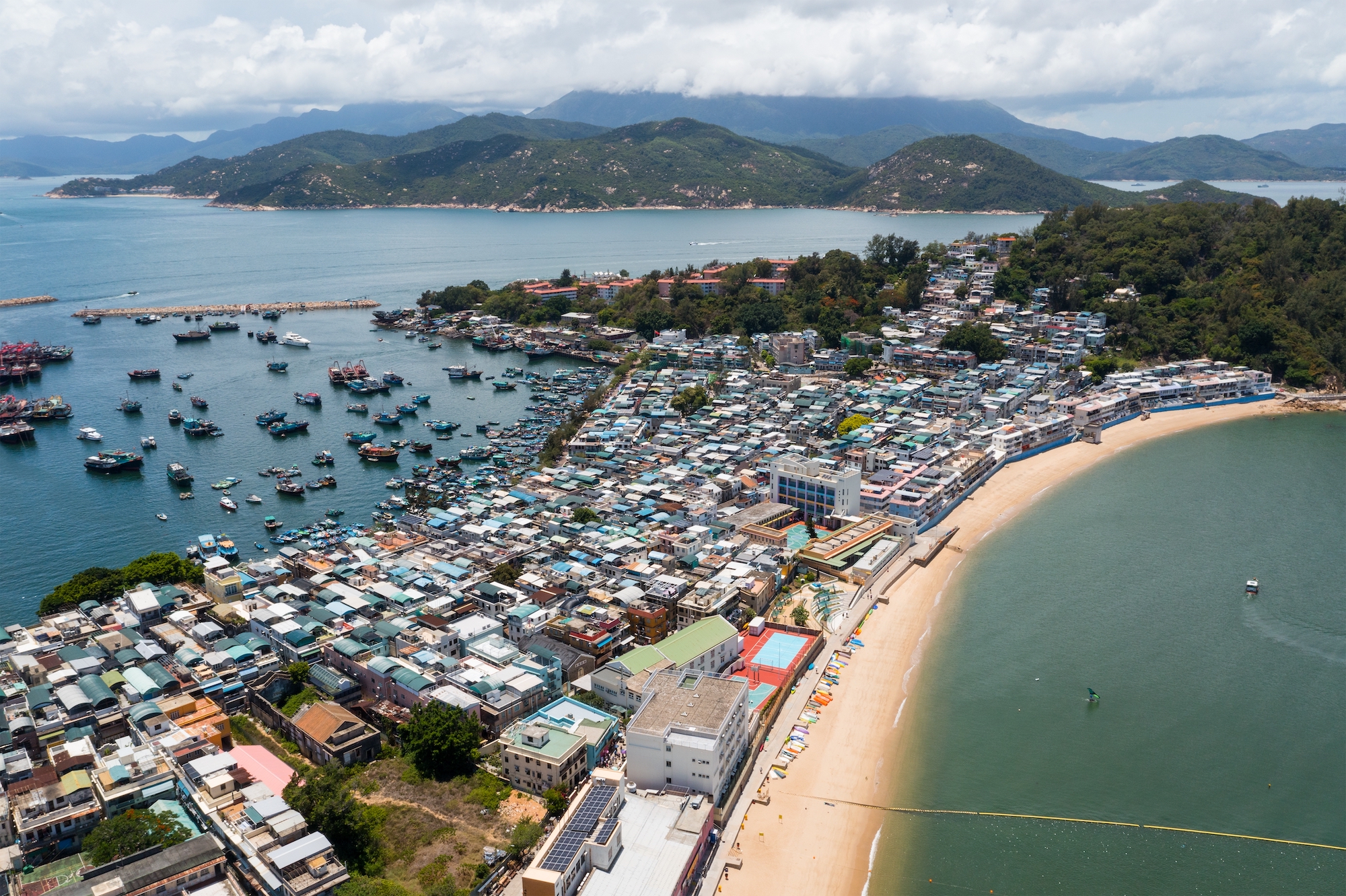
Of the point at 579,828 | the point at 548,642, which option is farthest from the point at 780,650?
the point at 579,828

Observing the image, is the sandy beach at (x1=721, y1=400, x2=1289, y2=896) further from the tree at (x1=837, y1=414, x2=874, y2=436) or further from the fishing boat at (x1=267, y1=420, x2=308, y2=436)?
the fishing boat at (x1=267, y1=420, x2=308, y2=436)

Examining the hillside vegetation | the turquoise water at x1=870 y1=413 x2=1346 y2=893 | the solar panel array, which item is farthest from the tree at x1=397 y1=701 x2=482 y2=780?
the hillside vegetation

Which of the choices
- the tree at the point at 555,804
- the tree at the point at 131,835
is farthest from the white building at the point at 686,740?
the tree at the point at 131,835

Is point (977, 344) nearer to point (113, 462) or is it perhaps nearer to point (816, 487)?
point (816, 487)

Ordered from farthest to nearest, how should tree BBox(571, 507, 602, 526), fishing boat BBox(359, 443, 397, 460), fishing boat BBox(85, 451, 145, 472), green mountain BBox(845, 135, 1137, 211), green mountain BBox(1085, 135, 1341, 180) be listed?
green mountain BBox(1085, 135, 1341, 180) < green mountain BBox(845, 135, 1137, 211) < fishing boat BBox(359, 443, 397, 460) < fishing boat BBox(85, 451, 145, 472) < tree BBox(571, 507, 602, 526)

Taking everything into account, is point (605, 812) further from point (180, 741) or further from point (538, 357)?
point (538, 357)

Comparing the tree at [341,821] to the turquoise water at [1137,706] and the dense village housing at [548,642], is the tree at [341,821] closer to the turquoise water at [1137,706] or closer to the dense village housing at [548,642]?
the dense village housing at [548,642]

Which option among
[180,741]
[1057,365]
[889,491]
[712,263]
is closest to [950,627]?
[889,491]
